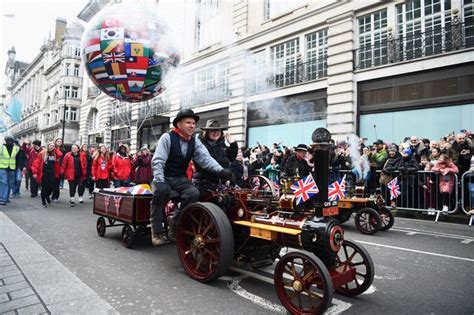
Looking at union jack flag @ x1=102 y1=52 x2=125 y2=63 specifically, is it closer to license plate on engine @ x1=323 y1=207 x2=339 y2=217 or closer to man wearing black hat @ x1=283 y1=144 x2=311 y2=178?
man wearing black hat @ x1=283 y1=144 x2=311 y2=178

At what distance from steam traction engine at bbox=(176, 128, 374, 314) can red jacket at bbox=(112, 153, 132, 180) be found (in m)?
7.43

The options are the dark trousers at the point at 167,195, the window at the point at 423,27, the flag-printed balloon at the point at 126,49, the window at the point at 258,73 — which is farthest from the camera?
the window at the point at 258,73

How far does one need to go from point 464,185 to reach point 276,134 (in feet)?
29.8

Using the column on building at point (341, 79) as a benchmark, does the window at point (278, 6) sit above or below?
above

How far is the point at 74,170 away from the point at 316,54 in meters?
11.0

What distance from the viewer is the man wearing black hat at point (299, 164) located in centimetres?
667

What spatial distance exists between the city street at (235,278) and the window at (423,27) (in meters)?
8.16

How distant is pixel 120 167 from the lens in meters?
10.8

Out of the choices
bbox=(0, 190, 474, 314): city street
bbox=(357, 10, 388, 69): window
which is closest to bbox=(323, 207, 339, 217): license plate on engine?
bbox=(0, 190, 474, 314): city street

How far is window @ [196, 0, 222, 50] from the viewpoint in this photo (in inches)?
437

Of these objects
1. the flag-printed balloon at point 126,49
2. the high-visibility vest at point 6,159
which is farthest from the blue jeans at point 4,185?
the flag-printed balloon at point 126,49

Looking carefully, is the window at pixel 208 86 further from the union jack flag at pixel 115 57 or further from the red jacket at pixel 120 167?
the union jack flag at pixel 115 57

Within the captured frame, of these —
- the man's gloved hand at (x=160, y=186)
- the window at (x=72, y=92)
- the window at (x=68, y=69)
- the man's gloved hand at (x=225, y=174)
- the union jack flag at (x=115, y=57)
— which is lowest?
the man's gloved hand at (x=160, y=186)

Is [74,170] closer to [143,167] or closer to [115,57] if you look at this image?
[143,167]
